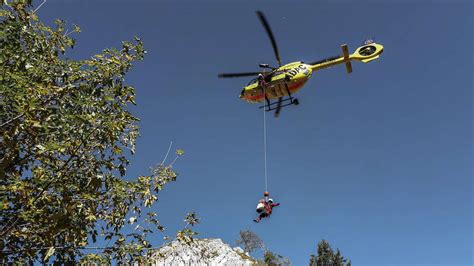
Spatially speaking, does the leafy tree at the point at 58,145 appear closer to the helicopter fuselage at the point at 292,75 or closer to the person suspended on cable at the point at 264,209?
the person suspended on cable at the point at 264,209

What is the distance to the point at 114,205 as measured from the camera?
32.2 feet

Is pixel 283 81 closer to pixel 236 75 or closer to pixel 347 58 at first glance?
pixel 236 75

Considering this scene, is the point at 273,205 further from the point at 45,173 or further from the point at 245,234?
the point at 245,234

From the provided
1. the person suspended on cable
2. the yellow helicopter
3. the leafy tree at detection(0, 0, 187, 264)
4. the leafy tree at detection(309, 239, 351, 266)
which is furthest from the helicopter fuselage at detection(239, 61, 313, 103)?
the leafy tree at detection(309, 239, 351, 266)

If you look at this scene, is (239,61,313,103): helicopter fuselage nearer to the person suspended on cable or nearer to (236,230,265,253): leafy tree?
the person suspended on cable

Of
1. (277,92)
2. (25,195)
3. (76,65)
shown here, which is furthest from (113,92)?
(277,92)

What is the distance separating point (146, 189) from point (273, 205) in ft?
→ 30.3

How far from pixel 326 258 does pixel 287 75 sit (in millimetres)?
50322

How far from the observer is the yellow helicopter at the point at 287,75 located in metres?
22.2

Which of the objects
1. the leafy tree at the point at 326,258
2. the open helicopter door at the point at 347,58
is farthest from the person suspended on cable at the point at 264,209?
the leafy tree at the point at 326,258

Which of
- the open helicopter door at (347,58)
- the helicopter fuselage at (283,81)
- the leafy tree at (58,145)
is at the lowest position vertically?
the leafy tree at (58,145)

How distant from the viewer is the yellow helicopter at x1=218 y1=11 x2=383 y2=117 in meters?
22.2

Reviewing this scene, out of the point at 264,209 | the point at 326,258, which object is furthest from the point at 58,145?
the point at 326,258

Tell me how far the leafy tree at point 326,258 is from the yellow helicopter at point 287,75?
158 ft
